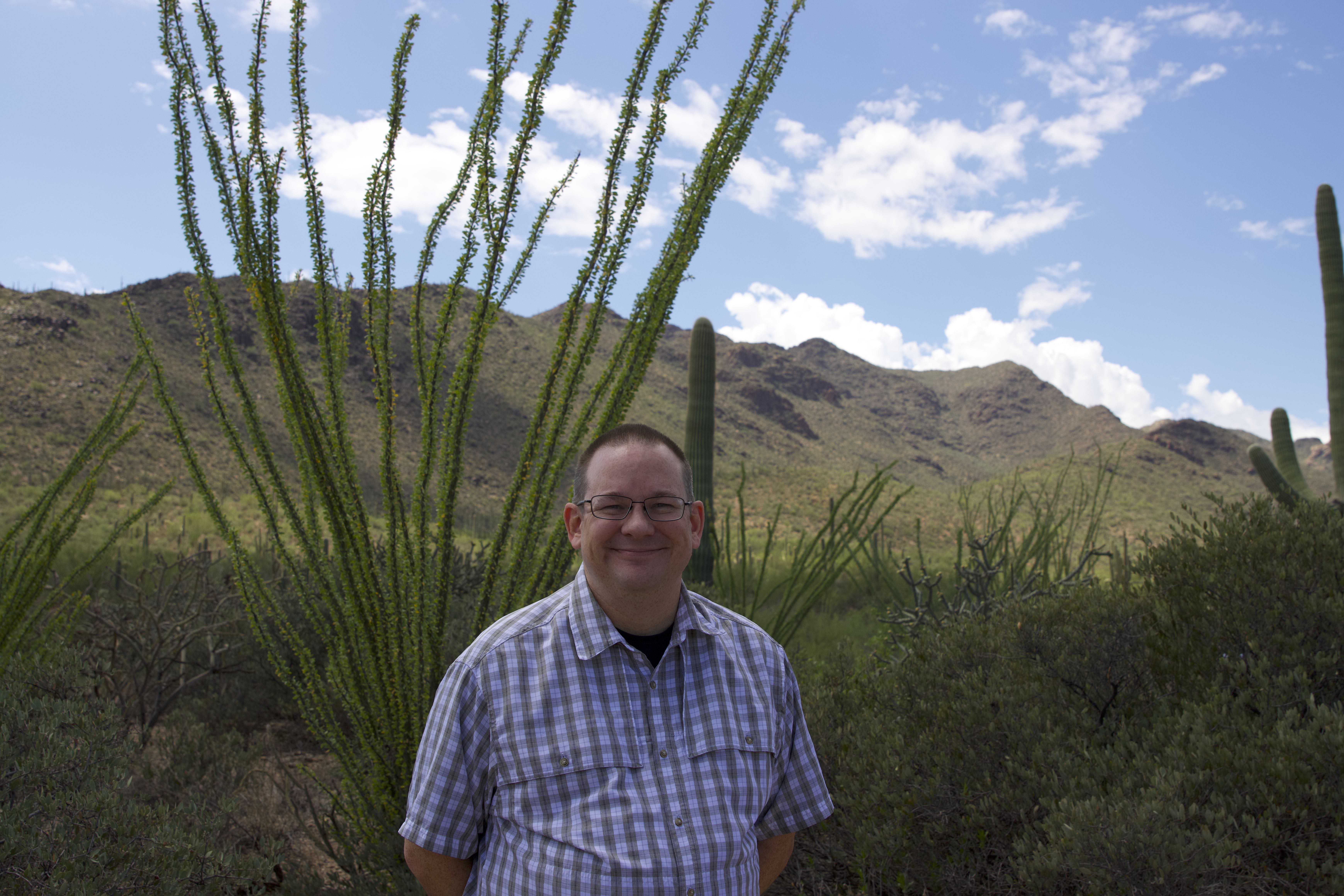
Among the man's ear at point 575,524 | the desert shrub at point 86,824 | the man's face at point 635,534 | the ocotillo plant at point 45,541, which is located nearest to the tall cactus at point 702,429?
the ocotillo plant at point 45,541

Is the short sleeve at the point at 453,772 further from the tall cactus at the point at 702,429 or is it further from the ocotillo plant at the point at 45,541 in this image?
the tall cactus at the point at 702,429

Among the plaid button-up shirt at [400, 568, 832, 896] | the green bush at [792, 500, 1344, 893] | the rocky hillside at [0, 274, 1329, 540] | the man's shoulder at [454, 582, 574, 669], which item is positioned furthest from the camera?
the rocky hillside at [0, 274, 1329, 540]

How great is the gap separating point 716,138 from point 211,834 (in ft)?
10.6

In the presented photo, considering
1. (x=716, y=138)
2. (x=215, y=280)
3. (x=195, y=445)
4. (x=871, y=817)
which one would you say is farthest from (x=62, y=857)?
(x=195, y=445)

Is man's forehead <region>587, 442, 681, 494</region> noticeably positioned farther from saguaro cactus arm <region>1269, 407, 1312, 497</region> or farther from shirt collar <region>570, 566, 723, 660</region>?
saguaro cactus arm <region>1269, 407, 1312, 497</region>

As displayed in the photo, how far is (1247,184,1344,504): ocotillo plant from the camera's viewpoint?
27.0 feet

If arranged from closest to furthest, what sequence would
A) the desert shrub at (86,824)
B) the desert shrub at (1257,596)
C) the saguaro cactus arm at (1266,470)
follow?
the desert shrub at (86,824) → the desert shrub at (1257,596) → the saguaro cactus arm at (1266,470)

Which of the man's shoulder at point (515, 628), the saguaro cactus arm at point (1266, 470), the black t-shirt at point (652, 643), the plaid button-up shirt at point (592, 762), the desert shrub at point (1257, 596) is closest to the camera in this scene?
the plaid button-up shirt at point (592, 762)

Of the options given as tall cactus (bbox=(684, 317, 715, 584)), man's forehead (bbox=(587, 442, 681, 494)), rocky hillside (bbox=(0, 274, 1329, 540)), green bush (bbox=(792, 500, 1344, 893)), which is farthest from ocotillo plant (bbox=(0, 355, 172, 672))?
tall cactus (bbox=(684, 317, 715, 584))

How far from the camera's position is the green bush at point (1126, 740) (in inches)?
88.9

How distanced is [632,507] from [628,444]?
14 cm

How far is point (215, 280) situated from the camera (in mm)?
3541

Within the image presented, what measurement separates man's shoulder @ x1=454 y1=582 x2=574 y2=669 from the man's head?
0.10 metres

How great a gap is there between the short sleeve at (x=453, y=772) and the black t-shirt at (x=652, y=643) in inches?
13.3
